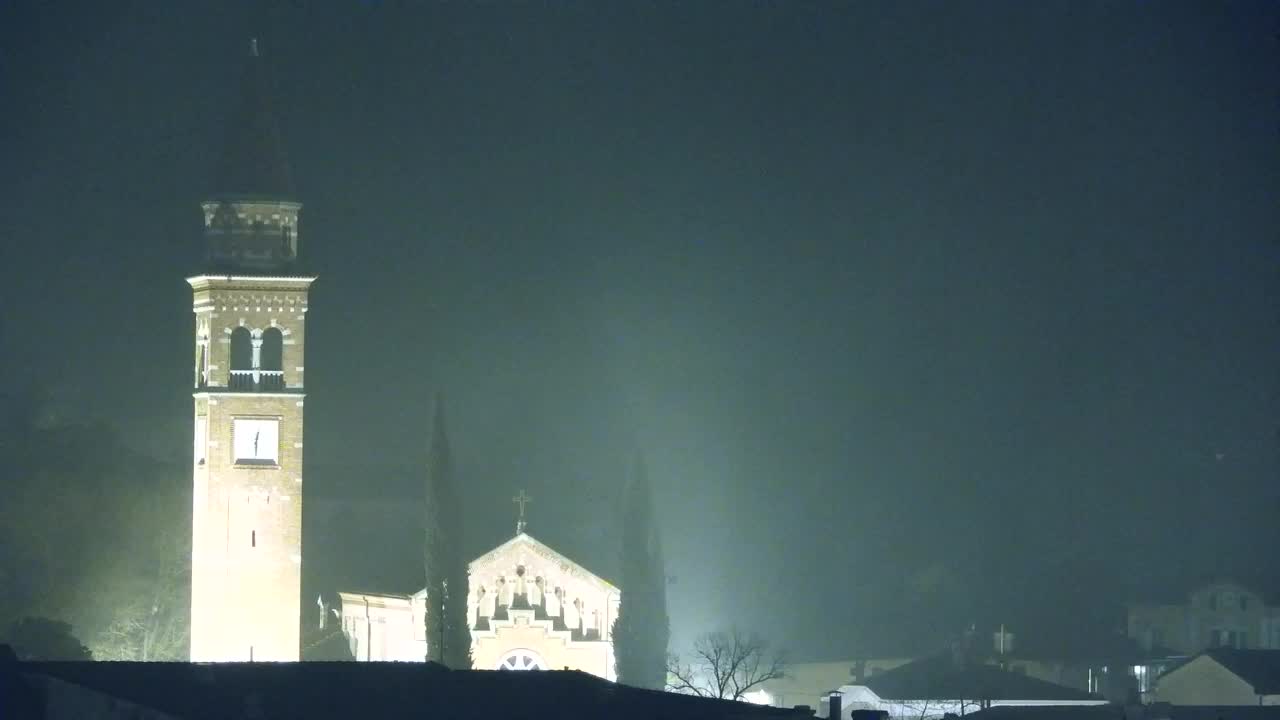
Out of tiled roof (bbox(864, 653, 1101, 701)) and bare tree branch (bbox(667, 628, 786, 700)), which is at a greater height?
bare tree branch (bbox(667, 628, 786, 700))

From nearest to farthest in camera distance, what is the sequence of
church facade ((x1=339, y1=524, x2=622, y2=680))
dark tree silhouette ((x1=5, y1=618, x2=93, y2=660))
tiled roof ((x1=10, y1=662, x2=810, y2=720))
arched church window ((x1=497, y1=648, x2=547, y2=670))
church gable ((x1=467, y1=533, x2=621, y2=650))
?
tiled roof ((x1=10, y1=662, x2=810, y2=720)) < dark tree silhouette ((x1=5, y1=618, x2=93, y2=660)) < arched church window ((x1=497, y1=648, x2=547, y2=670)) < church facade ((x1=339, y1=524, x2=622, y2=680)) < church gable ((x1=467, y1=533, x2=621, y2=650))

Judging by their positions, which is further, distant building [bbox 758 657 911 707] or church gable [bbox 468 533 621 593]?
distant building [bbox 758 657 911 707]

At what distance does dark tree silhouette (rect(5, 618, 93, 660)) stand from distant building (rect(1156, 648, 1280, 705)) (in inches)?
1202

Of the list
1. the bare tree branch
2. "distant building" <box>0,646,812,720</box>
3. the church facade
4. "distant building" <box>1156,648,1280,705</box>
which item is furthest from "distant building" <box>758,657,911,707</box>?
"distant building" <box>0,646,812,720</box>

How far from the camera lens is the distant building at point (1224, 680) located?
300 feet

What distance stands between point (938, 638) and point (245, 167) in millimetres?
32932

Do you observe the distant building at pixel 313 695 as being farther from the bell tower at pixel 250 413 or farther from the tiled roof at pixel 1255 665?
the tiled roof at pixel 1255 665

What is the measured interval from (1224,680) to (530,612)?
806 inches

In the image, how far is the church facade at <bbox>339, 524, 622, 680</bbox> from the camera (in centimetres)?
9000

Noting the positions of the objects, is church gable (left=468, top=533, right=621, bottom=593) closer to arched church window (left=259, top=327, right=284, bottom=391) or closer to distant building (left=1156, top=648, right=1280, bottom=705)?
arched church window (left=259, top=327, right=284, bottom=391)

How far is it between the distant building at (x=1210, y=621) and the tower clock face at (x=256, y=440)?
131 ft

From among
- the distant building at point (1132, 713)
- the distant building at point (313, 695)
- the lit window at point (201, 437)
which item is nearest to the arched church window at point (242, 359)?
the lit window at point (201, 437)

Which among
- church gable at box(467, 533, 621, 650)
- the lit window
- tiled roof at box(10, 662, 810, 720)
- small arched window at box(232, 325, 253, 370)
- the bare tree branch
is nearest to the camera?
tiled roof at box(10, 662, 810, 720)

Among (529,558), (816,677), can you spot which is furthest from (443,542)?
(816,677)
